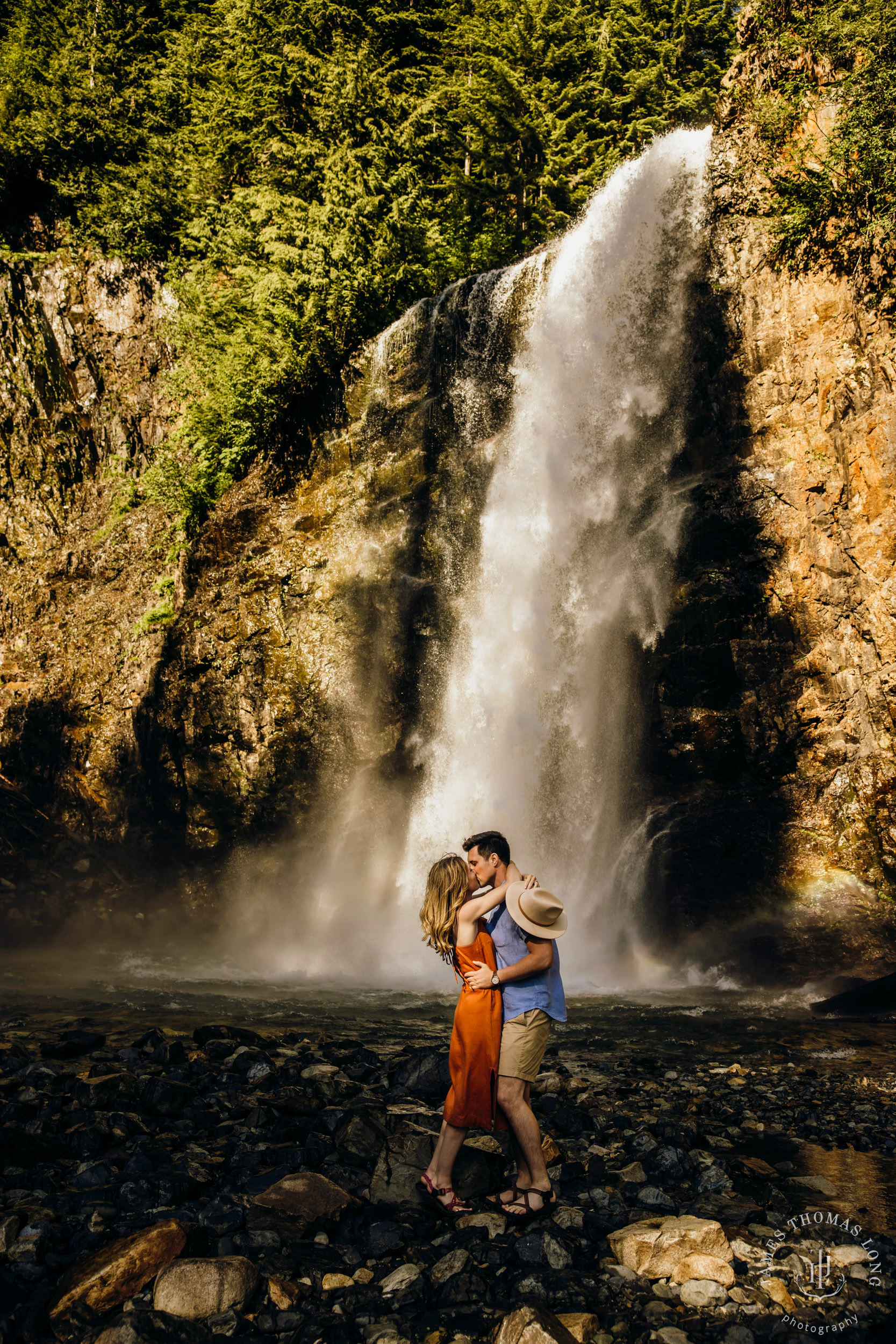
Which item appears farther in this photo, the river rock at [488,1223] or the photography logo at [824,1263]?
the river rock at [488,1223]

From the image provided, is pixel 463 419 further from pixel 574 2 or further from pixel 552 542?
pixel 574 2

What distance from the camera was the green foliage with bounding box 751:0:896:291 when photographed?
41.5ft

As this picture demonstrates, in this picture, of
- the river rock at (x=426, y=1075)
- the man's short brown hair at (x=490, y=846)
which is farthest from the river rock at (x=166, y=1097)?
the man's short brown hair at (x=490, y=846)

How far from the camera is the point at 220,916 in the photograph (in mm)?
16594

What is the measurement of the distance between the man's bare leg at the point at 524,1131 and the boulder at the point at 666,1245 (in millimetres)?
423

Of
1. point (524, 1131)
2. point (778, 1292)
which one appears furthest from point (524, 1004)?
point (778, 1292)

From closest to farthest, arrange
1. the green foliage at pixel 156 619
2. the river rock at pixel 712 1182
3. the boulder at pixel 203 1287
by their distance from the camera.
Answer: the boulder at pixel 203 1287
the river rock at pixel 712 1182
the green foliage at pixel 156 619

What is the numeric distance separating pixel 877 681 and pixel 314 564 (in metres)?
10.4

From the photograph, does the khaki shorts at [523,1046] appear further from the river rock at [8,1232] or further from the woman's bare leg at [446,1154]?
the river rock at [8,1232]

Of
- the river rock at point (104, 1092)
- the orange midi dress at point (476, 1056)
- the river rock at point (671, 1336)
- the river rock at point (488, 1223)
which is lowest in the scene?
the river rock at point (104, 1092)

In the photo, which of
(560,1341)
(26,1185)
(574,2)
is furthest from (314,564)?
(574,2)

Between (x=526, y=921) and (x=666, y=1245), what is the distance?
1.49 meters

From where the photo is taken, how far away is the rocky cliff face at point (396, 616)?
12578mm

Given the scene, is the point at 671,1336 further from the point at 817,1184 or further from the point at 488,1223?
the point at 817,1184
